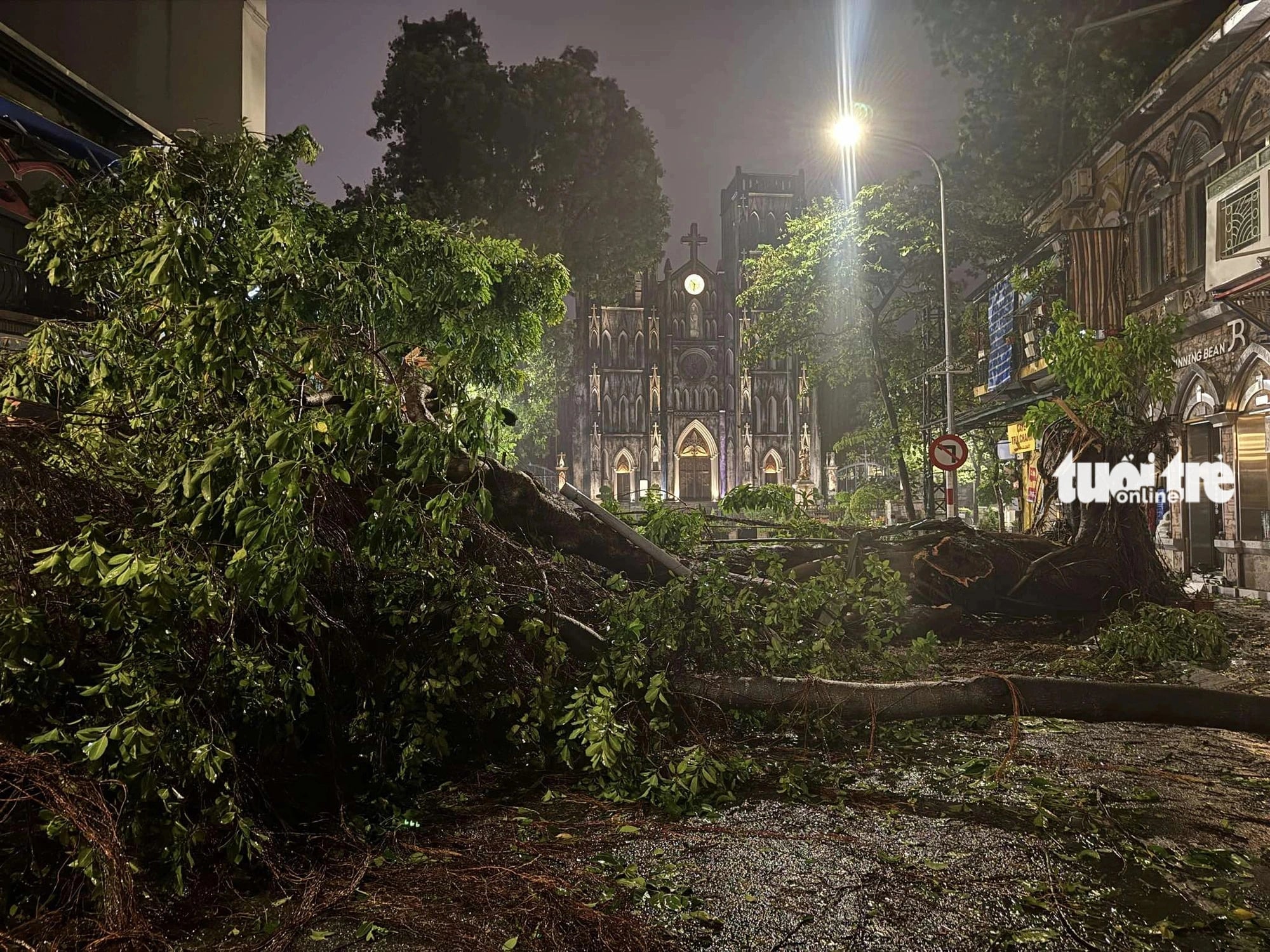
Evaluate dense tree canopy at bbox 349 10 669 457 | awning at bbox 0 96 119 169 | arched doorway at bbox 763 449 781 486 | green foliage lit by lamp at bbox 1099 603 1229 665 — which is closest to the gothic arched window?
arched doorway at bbox 763 449 781 486

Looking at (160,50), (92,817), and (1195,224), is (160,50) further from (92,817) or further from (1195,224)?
(1195,224)

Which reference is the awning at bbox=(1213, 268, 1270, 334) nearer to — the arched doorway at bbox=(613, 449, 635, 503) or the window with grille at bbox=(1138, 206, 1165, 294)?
the window with grille at bbox=(1138, 206, 1165, 294)

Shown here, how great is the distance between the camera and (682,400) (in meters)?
58.6

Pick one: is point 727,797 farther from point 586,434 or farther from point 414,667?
point 586,434

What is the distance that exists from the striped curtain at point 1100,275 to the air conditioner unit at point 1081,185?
1.07 meters

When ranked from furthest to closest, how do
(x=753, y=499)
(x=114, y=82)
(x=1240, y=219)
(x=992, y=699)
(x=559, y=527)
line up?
(x=114, y=82)
(x=1240, y=219)
(x=753, y=499)
(x=559, y=527)
(x=992, y=699)

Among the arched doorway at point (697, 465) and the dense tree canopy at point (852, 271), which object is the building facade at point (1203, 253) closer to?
the dense tree canopy at point (852, 271)

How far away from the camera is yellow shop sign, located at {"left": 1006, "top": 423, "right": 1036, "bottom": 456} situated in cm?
2288

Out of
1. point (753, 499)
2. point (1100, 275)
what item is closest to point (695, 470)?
point (1100, 275)

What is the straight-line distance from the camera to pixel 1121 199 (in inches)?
688

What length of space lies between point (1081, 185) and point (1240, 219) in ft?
23.6

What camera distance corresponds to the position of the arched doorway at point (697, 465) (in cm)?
5841

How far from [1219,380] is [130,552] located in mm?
16508

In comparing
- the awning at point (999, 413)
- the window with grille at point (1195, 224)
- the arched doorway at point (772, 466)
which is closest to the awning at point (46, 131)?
the window with grille at point (1195, 224)
